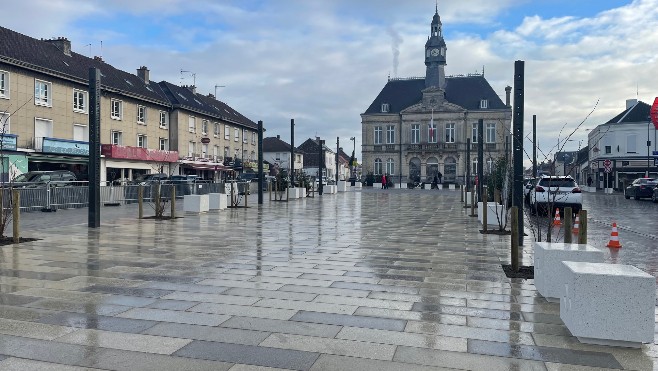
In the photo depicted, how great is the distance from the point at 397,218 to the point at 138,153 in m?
31.4

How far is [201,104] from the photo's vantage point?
57219 millimetres

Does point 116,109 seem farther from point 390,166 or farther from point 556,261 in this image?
point 390,166

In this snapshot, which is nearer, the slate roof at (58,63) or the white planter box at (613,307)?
the white planter box at (613,307)

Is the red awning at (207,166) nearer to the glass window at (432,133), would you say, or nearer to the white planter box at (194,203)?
the glass window at (432,133)

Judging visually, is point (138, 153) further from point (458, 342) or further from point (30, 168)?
point (458, 342)

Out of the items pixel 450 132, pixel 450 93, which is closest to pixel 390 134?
pixel 450 132

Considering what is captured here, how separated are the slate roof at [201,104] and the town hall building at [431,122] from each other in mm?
22852

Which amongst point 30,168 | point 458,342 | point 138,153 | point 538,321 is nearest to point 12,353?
point 458,342

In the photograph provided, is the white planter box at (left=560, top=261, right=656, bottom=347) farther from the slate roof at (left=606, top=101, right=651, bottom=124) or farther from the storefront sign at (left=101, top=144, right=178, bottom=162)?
the slate roof at (left=606, top=101, right=651, bottom=124)

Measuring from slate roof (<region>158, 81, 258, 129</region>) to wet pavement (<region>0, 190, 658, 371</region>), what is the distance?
140ft

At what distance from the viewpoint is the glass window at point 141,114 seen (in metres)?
45.7

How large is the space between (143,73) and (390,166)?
1666 inches

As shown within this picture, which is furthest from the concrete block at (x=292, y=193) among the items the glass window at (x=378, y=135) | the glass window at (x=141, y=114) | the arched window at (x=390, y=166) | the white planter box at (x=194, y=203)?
the glass window at (x=378, y=135)

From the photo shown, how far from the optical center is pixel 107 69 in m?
44.8
